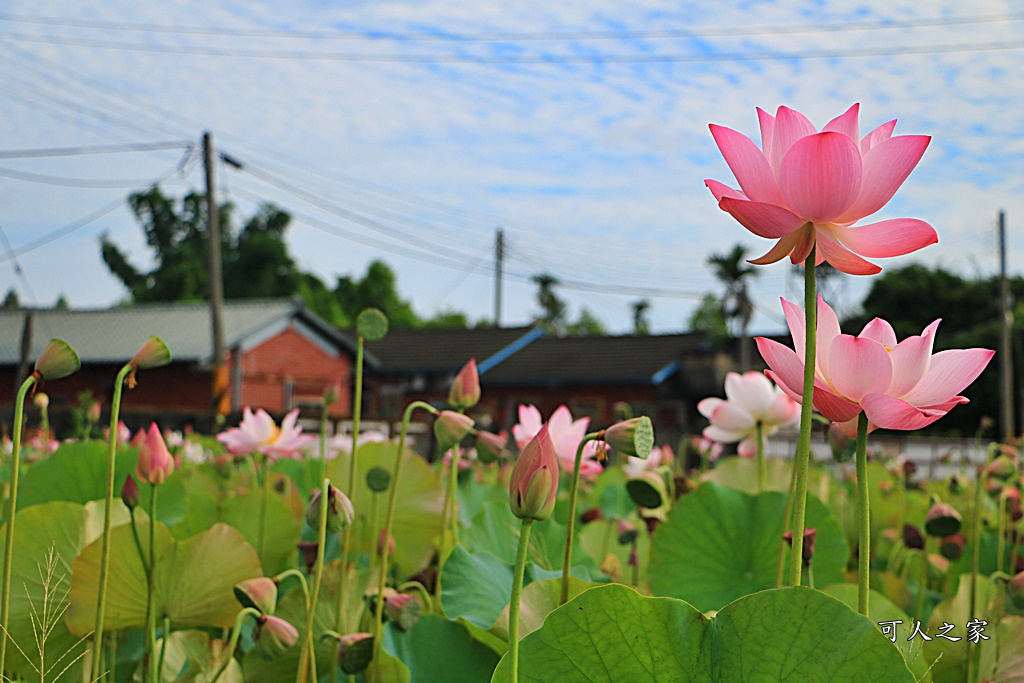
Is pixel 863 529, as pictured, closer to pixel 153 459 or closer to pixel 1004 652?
pixel 1004 652

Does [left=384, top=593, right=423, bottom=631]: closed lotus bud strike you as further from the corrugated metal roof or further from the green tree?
the green tree

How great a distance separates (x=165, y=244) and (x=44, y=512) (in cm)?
2579

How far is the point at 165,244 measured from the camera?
2475 centimetres

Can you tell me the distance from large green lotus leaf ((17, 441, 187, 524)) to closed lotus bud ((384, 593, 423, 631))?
524 millimetres

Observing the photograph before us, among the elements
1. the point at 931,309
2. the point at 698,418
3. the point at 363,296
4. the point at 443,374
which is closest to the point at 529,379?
the point at 443,374

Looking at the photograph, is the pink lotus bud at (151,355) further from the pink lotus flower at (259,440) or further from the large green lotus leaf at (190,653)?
the pink lotus flower at (259,440)

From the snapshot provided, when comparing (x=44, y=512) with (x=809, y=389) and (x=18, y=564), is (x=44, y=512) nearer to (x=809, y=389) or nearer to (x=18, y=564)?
(x=18, y=564)

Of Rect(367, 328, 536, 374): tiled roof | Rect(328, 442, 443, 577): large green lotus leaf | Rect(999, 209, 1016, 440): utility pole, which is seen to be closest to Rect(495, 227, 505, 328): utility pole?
Rect(367, 328, 536, 374): tiled roof

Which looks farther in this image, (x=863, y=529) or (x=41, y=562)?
(x=41, y=562)

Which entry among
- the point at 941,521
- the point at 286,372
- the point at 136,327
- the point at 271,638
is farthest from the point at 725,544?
the point at 136,327

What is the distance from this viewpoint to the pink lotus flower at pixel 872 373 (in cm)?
52

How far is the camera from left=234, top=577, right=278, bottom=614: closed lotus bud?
0.72 m

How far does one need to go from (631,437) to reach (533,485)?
15 cm

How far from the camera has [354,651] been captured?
737 mm
